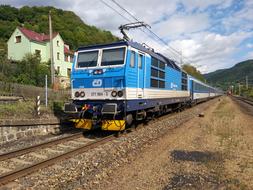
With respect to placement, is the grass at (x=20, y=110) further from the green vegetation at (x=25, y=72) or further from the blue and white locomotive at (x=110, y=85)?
the green vegetation at (x=25, y=72)

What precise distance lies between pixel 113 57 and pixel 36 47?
40681 mm

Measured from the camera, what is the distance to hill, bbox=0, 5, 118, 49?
7596cm

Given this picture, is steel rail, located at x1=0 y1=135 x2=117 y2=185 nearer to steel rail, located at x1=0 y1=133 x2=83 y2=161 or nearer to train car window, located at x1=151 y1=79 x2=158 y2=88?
steel rail, located at x1=0 y1=133 x2=83 y2=161

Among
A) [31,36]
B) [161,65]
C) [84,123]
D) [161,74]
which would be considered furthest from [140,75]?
[31,36]

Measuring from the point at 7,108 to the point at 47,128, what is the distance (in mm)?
1999

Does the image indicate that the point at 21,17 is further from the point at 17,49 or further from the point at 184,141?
the point at 184,141

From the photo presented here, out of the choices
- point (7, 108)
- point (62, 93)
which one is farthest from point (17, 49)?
point (7, 108)

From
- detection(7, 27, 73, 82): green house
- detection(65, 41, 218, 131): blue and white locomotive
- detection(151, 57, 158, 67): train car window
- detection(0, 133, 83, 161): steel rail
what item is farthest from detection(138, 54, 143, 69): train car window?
detection(7, 27, 73, 82): green house

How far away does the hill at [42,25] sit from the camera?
76.0 meters

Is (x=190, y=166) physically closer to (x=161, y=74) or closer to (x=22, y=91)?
(x=161, y=74)

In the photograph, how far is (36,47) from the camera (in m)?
48.7

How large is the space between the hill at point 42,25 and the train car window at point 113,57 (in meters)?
65.4

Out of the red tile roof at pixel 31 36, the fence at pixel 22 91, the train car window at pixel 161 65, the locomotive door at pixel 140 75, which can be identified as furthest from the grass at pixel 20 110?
the red tile roof at pixel 31 36

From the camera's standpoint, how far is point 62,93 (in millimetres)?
18906
